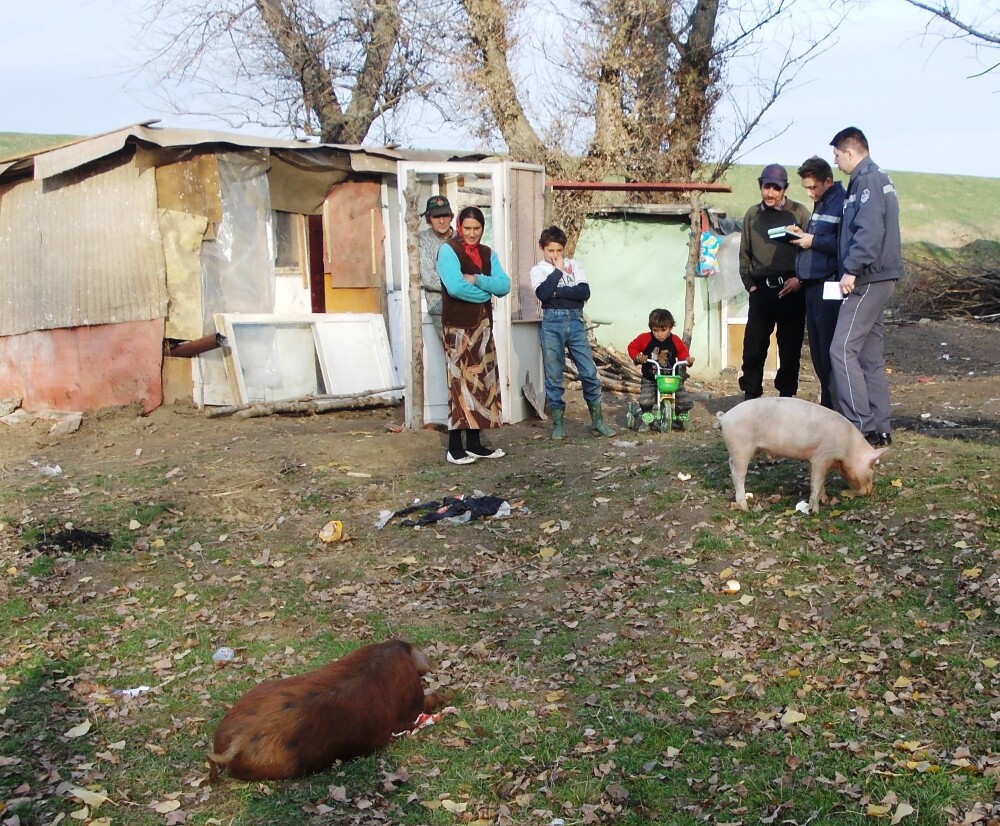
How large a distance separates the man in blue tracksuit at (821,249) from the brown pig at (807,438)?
119 cm

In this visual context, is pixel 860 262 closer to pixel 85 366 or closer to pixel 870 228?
pixel 870 228

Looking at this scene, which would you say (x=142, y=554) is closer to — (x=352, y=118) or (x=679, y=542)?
(x=679, y=542)

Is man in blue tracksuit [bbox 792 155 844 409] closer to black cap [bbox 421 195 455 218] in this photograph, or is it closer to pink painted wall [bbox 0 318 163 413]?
black cap [bbox 421 195 455 218]

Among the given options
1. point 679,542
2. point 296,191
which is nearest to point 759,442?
point 679,542

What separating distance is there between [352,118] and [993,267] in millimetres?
12706

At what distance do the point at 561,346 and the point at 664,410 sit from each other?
109cm

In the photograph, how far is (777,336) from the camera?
8.77 metres

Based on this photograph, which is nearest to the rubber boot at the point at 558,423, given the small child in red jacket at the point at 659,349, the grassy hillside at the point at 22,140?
the small child in red jacket at the point at 659,349

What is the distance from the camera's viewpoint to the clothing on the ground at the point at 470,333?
8.57 m

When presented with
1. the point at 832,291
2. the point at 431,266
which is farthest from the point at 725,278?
the point at 832,291

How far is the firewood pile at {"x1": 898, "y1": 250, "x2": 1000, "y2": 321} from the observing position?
20.4 m

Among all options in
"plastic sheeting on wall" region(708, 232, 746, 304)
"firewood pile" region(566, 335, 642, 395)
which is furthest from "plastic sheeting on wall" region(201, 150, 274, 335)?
"plastic sheeting on wall" region(708, 232, 746, 304)

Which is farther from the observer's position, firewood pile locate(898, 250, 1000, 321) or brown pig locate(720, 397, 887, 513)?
firewood pile locate(898, 250, 1000, 321)

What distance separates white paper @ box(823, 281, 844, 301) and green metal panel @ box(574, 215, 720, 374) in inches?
344
